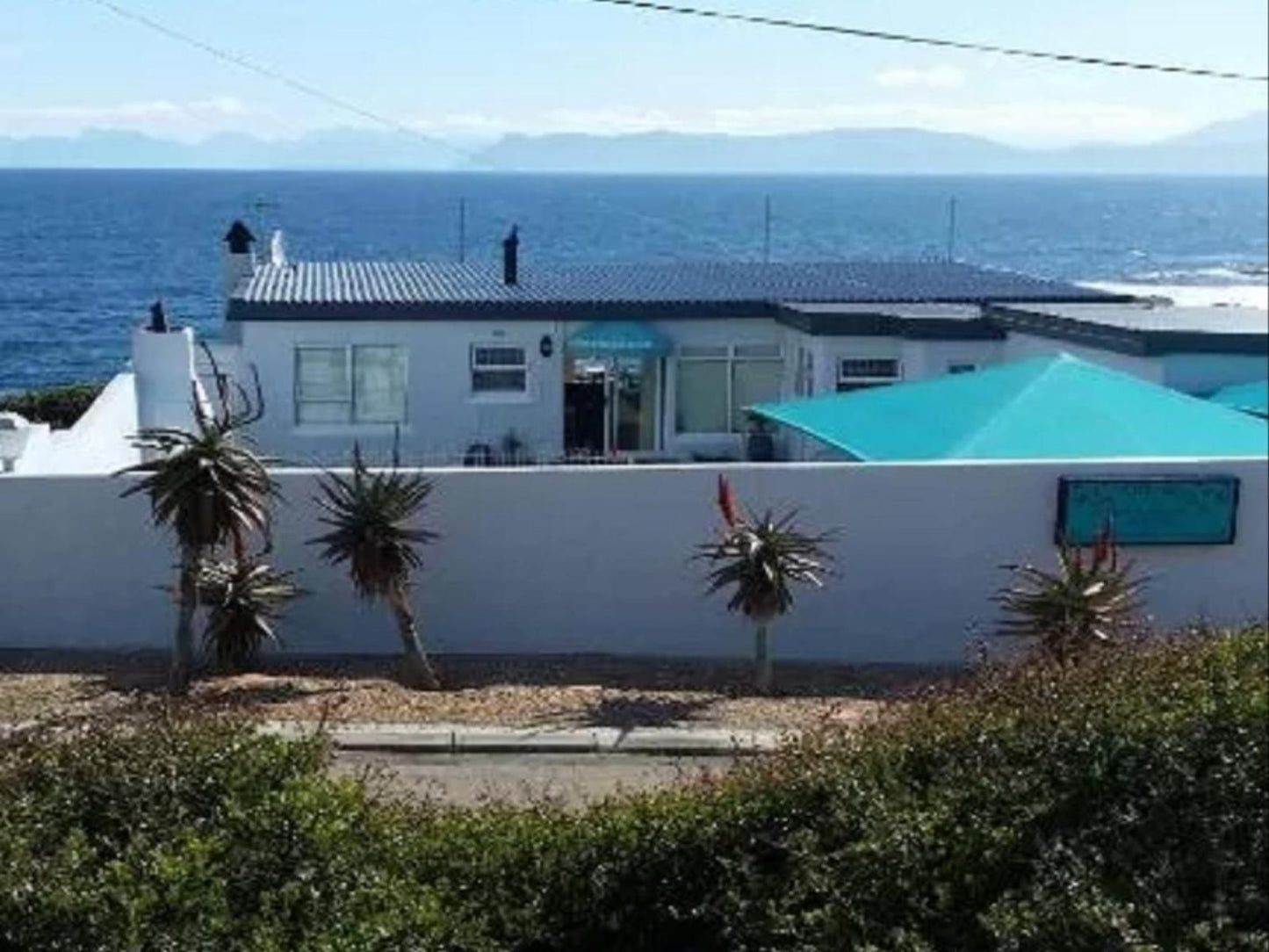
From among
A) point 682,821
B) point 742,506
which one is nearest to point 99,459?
point 742,506

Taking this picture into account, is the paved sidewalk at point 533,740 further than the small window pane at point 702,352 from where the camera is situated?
No

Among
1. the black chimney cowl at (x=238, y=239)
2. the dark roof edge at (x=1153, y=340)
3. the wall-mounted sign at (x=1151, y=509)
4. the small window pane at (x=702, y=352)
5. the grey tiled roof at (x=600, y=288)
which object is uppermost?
the black chimney cowl at (x=238, y=239)

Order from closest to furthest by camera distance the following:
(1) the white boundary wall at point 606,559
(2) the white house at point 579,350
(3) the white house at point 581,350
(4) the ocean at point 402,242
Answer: (1) the white boundary wall at point 606,559
(3) the white house at point 581,350
(2) the white house at point 579,350
(4) the ocean at point 402,242

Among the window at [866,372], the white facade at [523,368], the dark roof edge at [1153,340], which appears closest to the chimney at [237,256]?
the white facade at [523,368]

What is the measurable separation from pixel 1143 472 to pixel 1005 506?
1.23 meters

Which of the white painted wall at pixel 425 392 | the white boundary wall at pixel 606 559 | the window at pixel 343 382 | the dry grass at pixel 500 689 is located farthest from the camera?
the window at pixel 343 382

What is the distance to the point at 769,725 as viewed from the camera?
12734 mm

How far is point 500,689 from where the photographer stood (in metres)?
13.8

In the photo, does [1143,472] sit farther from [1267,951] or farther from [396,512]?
[1267,951]

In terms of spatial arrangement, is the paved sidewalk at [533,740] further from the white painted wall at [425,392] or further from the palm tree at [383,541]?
the white painted wall at [425,392]

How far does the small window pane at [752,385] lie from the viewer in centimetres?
2531

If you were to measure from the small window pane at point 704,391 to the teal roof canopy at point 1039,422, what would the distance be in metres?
6.63

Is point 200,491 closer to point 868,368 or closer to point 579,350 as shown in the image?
point 579,350

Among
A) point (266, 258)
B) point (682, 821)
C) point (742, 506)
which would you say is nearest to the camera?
point (682, 821)
